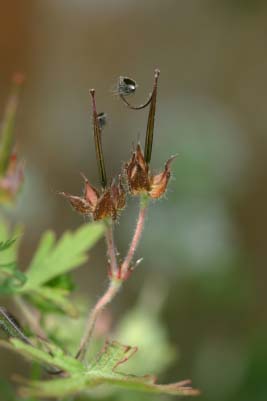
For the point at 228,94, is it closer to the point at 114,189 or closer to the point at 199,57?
the point at 199,57

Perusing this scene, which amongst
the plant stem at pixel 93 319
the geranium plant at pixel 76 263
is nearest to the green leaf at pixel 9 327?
the geranium plant at pixel 76 263

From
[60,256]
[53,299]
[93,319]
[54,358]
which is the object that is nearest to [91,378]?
[54,358]

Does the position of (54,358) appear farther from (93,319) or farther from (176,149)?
(176,149)

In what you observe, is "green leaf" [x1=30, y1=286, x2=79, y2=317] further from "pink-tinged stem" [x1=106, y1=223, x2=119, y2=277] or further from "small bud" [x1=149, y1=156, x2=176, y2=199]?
"small bud" [x1=149, y1=156, x2=176, y2=199]

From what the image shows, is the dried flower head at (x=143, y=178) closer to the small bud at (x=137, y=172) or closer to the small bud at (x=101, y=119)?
the small bud at (x=137, y=172)

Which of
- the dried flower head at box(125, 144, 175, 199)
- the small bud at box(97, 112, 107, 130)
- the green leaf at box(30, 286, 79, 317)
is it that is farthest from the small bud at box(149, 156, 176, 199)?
the green leaf at box(30, 286, 79, 317)

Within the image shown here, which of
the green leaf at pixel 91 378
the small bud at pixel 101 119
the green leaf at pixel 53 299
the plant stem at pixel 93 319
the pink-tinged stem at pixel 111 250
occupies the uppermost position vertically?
the small bud at pixel 101 119
